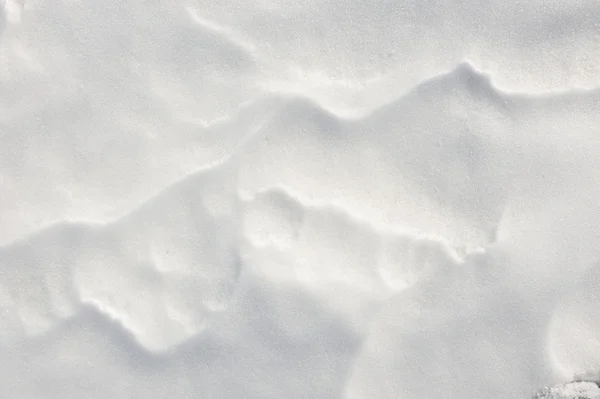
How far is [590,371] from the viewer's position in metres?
1.13

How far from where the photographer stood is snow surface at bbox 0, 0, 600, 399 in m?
1.12

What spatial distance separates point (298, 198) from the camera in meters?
1.17

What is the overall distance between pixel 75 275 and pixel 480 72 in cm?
106

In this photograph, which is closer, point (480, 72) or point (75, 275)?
point (480, 72)

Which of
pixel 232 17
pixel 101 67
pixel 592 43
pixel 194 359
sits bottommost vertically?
pixel 194 359

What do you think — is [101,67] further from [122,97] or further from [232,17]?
[232,17]

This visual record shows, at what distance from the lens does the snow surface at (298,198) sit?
3.68 ft

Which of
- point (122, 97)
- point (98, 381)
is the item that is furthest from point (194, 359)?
point (122, 97)

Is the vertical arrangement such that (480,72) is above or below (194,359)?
above

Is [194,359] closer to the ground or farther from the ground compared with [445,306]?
closer to the ground

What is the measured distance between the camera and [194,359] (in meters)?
1.21

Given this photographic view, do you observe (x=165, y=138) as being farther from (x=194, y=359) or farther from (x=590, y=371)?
(x=590, y=371)

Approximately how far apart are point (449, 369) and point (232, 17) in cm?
95

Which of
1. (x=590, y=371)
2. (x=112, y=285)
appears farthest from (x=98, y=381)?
(x=590, y=371)
